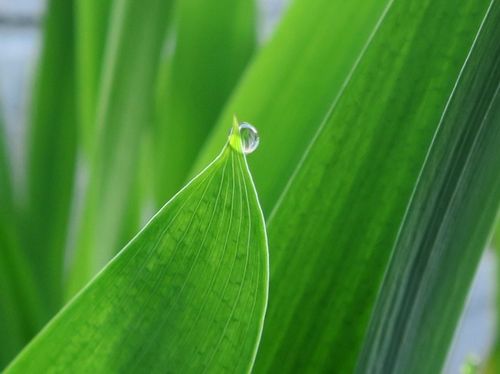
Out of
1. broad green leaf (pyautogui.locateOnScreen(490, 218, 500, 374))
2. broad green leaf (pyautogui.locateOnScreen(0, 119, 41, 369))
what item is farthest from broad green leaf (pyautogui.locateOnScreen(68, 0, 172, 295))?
broad green leaf (pyautogui.locateOnScreen(490, 218, 500, 374))

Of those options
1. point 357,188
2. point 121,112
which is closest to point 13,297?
point 121,112

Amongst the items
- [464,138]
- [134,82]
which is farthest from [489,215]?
[134,82]

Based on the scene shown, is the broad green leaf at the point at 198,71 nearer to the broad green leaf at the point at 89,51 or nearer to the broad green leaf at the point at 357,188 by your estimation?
the broad green leaf at the point at 89,51

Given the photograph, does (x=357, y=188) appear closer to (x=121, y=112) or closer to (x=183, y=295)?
(x=183, y=295)

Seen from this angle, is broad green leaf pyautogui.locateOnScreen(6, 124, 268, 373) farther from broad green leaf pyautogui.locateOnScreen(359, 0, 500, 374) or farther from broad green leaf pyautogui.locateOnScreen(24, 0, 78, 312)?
broad green leaf pyautogui.locateOnScreen(24, 0, 78, 312)

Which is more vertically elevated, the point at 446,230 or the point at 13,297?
the point at 446,230

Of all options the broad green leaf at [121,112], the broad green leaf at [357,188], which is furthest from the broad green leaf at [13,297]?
the broad green leaf at [357,188]

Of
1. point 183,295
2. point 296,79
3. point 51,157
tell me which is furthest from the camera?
point 51,157

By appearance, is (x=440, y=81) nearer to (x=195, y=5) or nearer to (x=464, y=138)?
(x=464, y=138)

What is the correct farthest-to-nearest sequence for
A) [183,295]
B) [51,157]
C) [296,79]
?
[51,157] < [296,79] < [183,295]
